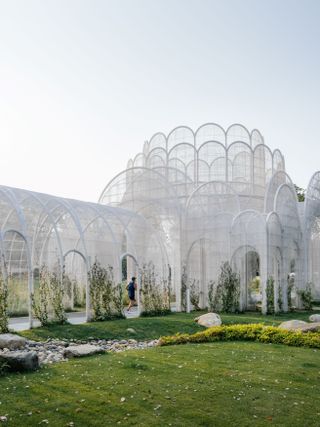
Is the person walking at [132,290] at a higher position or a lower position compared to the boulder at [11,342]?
higher

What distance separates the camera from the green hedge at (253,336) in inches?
467

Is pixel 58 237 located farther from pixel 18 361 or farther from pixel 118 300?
pixel 18 361

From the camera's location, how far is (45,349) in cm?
1185

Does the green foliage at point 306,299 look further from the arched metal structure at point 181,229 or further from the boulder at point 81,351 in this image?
the boulder at point 81,351

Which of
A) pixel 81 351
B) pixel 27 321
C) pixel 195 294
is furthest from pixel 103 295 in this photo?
pixel 81 351

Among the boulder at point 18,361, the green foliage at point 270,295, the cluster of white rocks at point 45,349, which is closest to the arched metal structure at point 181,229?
the green foliage at point 270,295

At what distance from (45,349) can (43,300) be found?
3272 millimetres

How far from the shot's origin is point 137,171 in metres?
23.5

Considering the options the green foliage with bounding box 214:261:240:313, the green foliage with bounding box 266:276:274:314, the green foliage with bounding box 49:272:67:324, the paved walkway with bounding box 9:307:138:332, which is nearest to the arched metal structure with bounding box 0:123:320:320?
the green foliage with bounding box 266:276:274:314

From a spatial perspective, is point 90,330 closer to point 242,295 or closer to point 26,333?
point 26,333

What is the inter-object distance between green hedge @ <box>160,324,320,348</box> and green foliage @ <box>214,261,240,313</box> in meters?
7.75

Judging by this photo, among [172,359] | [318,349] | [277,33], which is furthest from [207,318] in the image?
[277,33]

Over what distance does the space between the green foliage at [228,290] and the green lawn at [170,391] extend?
10.6 m

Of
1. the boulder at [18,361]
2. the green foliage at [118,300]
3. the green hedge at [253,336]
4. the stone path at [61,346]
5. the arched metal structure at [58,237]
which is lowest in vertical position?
the stone path at [61,346]
